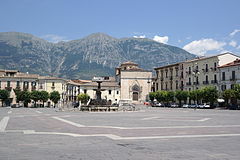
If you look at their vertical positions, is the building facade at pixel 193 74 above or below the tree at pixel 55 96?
above

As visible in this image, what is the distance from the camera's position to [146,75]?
102 m

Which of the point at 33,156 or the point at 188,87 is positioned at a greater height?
the point at 188,87

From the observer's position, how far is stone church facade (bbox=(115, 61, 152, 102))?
101438 mm

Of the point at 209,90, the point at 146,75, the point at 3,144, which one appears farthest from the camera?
the point at 146,75

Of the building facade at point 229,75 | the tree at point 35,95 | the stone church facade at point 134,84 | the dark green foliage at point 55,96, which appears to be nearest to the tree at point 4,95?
the tree at point 35,95

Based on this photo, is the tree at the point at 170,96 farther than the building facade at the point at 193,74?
Yes

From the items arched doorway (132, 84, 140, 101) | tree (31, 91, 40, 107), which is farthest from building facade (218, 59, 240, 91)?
tree (31, 91, 40, 107)

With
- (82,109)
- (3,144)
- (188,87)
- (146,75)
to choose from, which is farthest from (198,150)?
(146,75)

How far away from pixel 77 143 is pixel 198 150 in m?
4.49

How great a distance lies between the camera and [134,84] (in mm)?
101688

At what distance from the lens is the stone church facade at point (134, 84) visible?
10144 cm

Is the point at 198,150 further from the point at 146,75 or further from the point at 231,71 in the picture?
the point at 146,75

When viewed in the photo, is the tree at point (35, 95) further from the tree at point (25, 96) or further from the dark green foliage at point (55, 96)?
the dark green foliage at point (55, 96)

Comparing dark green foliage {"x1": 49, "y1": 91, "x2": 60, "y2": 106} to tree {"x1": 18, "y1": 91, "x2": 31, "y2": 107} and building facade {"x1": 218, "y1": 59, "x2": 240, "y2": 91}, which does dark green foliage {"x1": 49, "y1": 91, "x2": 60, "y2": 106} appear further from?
building facade {"x1": 218, "y1": 59, "x2": 240, "y2": 91}
